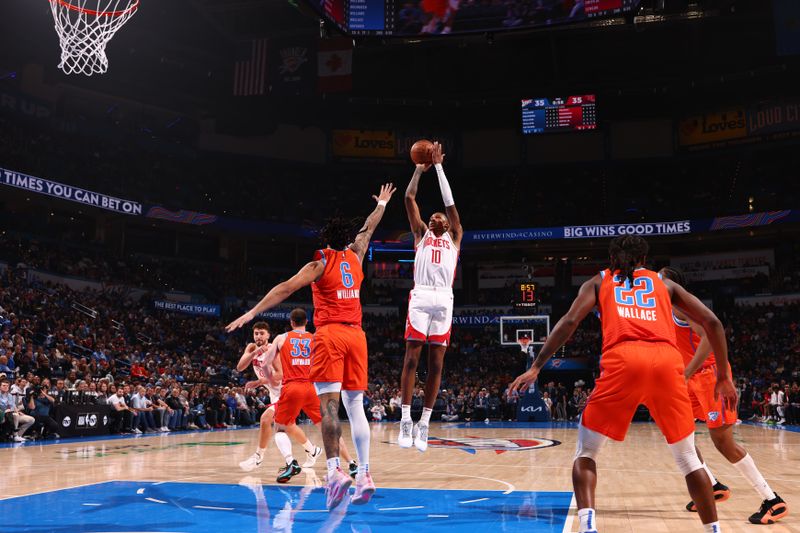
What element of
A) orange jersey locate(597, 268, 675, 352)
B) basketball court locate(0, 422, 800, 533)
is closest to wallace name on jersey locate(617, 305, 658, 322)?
orange jersey locate(597, 268, 675, 352)

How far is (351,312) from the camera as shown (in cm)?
599

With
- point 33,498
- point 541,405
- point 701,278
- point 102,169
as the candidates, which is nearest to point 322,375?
point 33,498

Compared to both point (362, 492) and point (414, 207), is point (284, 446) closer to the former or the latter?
point (362, 492)

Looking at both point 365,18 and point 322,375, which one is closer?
point 322,375

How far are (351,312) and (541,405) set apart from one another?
1959cm

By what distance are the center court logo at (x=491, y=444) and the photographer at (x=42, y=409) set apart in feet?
25.3

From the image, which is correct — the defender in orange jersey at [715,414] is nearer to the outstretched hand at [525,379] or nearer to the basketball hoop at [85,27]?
the outstretched hand at [525,379]

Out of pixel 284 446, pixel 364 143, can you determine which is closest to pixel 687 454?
pixel 284 446

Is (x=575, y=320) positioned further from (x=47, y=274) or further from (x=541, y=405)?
(x=47, y=274)

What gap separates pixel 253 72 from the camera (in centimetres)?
2911

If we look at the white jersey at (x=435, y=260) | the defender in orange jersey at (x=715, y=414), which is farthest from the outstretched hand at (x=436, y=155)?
the defender in orange jersey at (x=715, y=414)

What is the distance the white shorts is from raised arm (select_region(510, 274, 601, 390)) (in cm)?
257

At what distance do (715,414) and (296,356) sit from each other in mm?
4609

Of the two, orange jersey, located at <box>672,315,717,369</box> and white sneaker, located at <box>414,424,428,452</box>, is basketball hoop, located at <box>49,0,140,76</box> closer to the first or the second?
white sneaker, located at <box>414,424,428,452</box>
